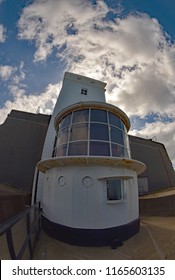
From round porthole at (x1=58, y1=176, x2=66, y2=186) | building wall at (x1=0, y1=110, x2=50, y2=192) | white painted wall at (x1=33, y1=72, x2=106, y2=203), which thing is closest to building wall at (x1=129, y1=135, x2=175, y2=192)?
white painted wall at (x1=33, y1=72, x2=106, y2=203)

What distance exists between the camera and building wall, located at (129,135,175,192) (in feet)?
73.3

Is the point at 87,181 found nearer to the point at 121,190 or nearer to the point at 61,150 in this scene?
the point at 121,190

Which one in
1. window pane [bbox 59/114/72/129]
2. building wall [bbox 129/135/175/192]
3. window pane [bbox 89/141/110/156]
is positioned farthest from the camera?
building wall [bbox 129/135/175/192]

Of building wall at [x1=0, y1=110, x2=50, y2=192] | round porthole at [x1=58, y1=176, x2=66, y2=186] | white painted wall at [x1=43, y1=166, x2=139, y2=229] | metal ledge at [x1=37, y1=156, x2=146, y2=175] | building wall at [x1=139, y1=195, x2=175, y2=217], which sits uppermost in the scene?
building wall at [x1=0, y1=110, x2=50, y2=192]

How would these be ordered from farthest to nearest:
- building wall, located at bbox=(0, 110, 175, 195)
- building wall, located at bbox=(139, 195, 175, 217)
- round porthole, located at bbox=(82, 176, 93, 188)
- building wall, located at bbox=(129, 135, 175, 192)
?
building wall, located at bbox=(129, 135, 175, 192)
building wall, located at bbox=(0, 110, 175, 195)
building wall, located at bbox=(139, 195, 175, 217)
round porthole, located at bbox=(82, 176, 93, 188)

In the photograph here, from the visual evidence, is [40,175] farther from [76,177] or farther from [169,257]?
[169,257]

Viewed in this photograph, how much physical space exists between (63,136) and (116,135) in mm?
2787

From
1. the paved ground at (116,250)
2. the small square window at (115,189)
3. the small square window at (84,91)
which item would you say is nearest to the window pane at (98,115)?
the small square window at (115,189)

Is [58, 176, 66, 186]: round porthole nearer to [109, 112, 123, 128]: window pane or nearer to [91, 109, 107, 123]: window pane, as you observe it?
[91, 109, 107, 123]: window pane

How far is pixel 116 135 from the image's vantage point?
8359mm

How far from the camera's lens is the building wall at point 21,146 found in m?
15.4

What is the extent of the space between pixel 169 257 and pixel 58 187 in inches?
188

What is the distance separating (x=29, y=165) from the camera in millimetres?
16391
